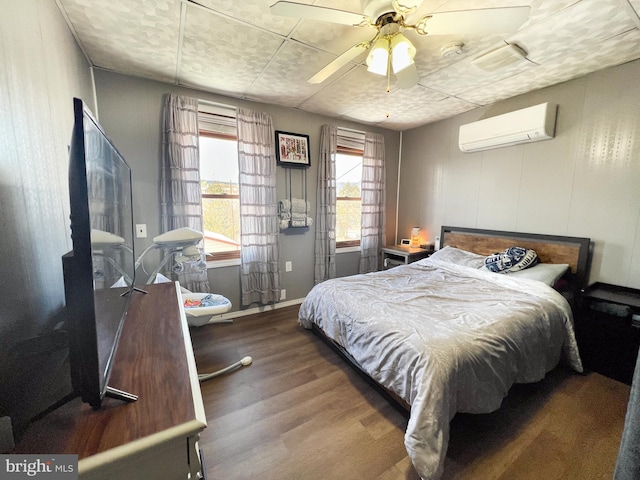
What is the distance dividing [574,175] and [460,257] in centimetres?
125

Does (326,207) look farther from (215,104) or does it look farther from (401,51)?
(401,51)

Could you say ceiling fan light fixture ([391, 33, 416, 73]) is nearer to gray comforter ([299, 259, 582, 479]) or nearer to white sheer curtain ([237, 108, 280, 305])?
gray comforter ([299, 259, 582, 479])

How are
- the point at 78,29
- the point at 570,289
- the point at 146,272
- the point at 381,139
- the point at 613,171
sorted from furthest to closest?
the point at 381,139 → the point at 146,272 → the point at 570,289 → the point at 613,171 → the point at 78,29

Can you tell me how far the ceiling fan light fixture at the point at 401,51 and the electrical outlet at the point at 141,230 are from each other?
2.56 m

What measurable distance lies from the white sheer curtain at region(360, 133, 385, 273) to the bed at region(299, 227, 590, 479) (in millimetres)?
1091

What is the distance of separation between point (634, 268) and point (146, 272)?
4.31m

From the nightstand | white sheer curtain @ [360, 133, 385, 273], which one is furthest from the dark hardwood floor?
white sheer curtain @ [360, 133, 385, 273]

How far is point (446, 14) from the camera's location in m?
1.27

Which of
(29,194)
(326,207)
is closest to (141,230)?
(29,194)

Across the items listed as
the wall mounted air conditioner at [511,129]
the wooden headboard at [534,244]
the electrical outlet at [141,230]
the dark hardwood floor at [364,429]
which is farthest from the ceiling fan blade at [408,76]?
the electrical outlet at [141,230]

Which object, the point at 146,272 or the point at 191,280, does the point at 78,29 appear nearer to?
the point at 146,272

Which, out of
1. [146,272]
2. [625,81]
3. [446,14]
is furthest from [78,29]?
[625,81]

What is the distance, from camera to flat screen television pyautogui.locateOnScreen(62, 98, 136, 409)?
1.92 ft

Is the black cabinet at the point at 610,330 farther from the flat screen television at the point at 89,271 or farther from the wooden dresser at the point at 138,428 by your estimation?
the flat screen television at the point at 89,271
